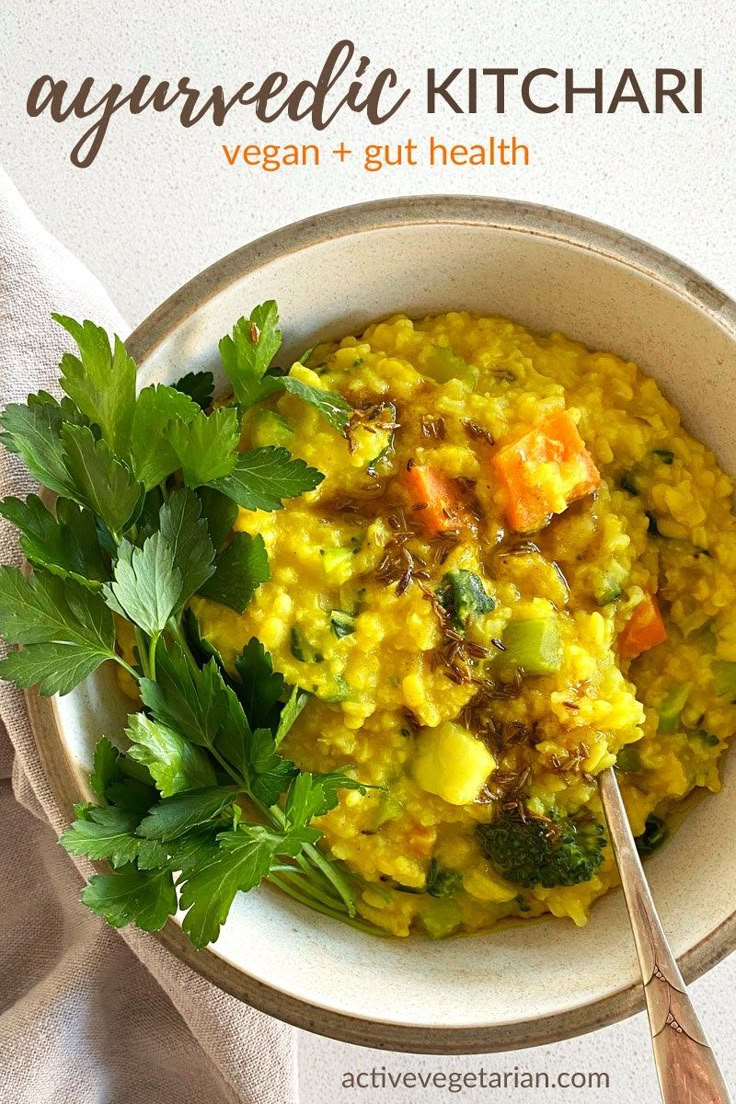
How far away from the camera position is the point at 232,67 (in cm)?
348

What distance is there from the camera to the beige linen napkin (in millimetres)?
2920

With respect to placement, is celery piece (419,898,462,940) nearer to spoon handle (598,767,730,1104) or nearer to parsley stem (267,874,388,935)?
parsley stem (267,874,388,935)

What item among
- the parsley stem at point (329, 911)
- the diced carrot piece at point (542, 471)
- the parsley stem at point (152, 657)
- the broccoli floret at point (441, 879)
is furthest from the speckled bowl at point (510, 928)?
the diced carrot piece at point (542, 471)

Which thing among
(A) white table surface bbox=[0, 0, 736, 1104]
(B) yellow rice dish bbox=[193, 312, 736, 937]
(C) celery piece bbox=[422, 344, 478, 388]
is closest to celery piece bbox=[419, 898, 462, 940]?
(B) yellow rice dish bbox=[193, 312, 736, 937]

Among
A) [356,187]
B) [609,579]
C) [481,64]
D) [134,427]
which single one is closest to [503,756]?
[609,579]

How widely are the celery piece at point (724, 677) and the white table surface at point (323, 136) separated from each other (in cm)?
132

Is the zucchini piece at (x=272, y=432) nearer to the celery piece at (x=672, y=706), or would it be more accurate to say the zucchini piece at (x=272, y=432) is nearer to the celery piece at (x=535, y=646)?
the celery piece at (x=535, y=646)

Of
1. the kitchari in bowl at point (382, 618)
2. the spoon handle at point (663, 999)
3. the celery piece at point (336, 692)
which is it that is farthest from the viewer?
the celery piece at point (336, 692)

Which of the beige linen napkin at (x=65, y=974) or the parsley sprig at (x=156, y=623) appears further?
the beige linen napkin at (x=65, y=974)

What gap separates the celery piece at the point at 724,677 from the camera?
259cm

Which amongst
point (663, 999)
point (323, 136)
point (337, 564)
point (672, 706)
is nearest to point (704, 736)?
point (672, 706)

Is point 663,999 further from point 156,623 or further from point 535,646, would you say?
point 156,623

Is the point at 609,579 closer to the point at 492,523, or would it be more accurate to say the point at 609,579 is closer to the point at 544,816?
the point at 492,523

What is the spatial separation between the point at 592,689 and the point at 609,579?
0.25 metres
